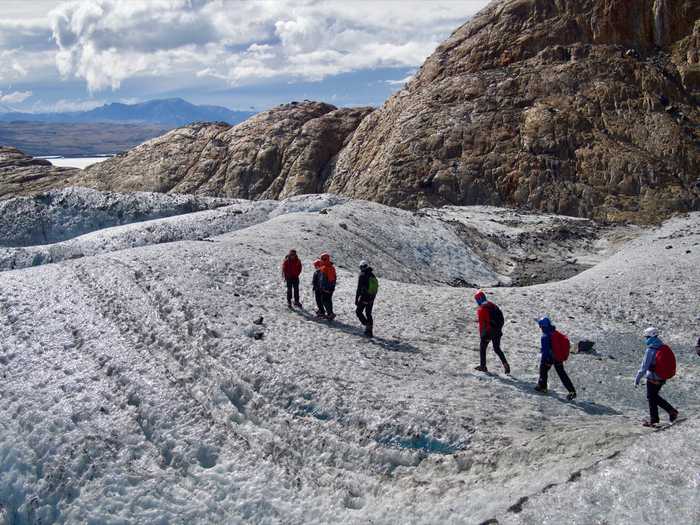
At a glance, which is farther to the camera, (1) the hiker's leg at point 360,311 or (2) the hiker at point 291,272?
(2) the hiker at point 291,272

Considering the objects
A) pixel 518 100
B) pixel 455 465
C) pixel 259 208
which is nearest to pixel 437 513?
pixel 455 465

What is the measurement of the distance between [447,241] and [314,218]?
28.2 feet

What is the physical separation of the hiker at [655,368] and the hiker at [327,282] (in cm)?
878

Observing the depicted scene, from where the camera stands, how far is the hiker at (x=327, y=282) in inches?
693

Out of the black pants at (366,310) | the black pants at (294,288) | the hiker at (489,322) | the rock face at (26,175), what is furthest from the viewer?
the rock face at (26,175)

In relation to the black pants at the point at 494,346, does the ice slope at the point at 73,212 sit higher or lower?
higher

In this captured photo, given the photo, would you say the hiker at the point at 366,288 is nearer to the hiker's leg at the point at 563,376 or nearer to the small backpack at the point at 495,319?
the small backpack at the point at 495,319

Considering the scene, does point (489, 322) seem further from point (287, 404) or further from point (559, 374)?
point (287, 404)

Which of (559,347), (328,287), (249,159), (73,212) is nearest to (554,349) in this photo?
(559,347)

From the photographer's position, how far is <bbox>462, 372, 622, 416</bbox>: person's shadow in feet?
44.8

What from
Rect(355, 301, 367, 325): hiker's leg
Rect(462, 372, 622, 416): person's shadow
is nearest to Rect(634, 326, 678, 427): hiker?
Rect(462, 372, 622, 416): person's shadow

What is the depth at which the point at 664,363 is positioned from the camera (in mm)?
11734

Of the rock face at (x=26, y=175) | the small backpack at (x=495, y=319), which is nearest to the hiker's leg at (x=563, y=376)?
the small backpack at (x=495, y=319)

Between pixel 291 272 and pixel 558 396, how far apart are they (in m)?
8.67
